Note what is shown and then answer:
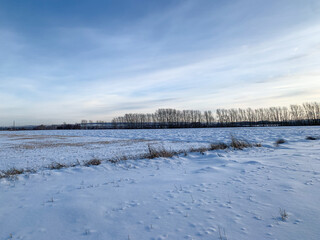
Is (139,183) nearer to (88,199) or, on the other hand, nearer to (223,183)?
(88,199)

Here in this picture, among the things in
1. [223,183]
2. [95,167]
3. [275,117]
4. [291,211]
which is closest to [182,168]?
[223,183]

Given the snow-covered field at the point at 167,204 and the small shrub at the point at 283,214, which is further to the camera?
the small shrub at the point at 283,214

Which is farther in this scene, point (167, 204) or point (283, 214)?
point (167, 204)

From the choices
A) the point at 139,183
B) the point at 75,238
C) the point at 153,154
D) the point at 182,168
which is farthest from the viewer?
the point at 153,154

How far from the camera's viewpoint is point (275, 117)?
94.1 meters

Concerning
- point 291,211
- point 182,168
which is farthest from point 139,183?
point 291,211

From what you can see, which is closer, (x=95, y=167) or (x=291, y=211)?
(x=291, y=211)

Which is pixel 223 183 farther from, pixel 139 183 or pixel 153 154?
pixel 153 154

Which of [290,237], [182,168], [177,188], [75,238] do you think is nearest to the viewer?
[290,237]

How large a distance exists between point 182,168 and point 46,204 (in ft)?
15.9

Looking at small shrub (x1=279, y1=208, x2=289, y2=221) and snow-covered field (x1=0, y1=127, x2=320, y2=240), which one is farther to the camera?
small shrub (x1=279, y1=208, x2=289, y2=221)

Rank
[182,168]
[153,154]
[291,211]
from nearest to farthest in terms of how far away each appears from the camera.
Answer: [291,211] < [182,168] < [153,154]

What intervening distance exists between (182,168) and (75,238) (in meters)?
5.10

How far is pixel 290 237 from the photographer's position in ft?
9.29
